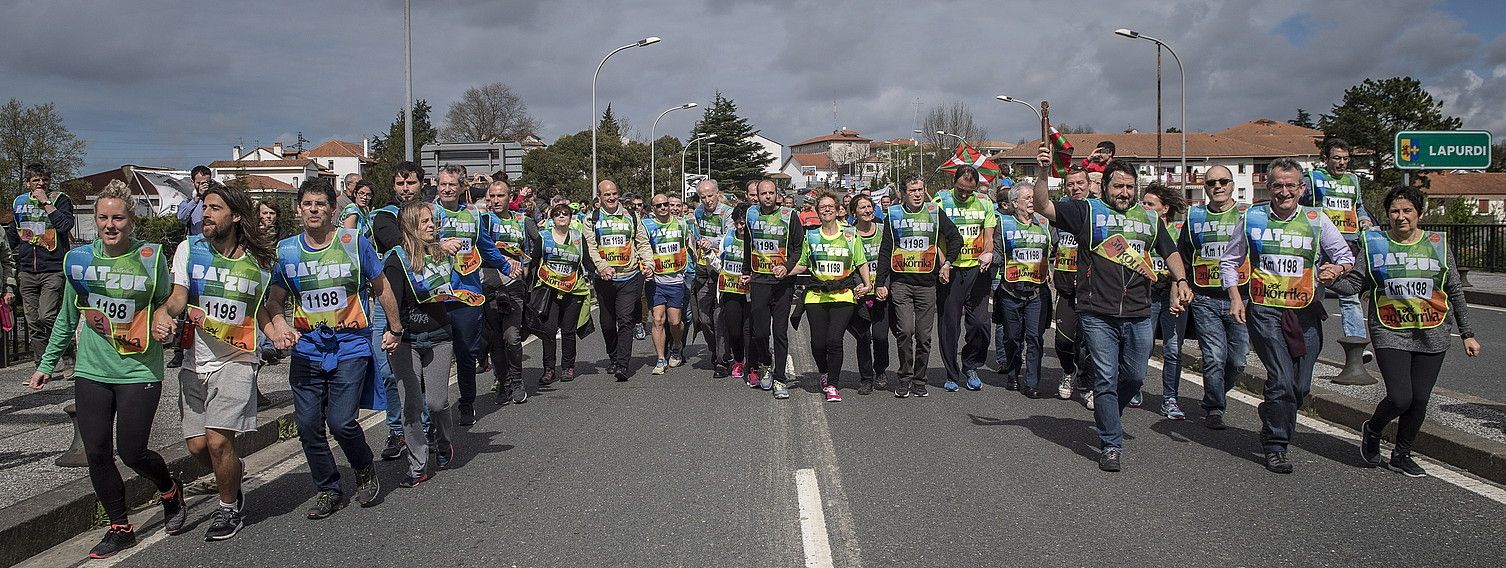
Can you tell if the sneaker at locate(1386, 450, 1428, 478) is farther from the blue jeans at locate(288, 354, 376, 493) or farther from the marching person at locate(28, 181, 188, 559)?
the marching person at locate(28, 181, 188, 559)

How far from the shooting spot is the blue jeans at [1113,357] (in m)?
6.48

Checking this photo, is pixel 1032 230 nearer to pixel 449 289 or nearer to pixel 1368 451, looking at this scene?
pixel 1368 451

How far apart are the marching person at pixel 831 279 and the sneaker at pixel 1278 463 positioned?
3.53 m

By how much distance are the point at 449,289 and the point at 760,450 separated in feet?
7.42

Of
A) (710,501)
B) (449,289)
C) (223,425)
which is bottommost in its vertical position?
(710,501)

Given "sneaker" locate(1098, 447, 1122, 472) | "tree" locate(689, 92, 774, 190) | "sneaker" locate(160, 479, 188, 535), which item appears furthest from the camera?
"tree" locate(689, 92, 774, 190)

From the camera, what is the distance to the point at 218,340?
17.4 feet

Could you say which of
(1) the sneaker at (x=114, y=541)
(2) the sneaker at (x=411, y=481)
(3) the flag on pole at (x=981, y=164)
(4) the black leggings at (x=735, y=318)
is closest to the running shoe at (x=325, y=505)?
(2) the sneaker at (x=411, y=481)

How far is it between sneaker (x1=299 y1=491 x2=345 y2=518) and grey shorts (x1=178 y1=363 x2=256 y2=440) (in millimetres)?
593

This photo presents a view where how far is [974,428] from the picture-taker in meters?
7.70

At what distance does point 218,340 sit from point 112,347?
0.45 metres

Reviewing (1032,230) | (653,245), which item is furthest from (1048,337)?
(653,245)

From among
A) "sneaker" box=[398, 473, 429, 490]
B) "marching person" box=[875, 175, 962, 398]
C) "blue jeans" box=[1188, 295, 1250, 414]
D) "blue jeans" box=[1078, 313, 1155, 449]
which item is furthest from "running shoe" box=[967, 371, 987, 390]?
"sneaker" box=[398, 473, 429, 490]

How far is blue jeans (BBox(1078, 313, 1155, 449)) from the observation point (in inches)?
255
